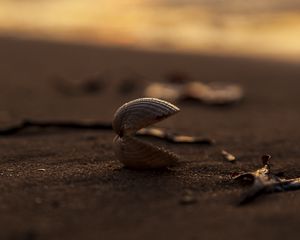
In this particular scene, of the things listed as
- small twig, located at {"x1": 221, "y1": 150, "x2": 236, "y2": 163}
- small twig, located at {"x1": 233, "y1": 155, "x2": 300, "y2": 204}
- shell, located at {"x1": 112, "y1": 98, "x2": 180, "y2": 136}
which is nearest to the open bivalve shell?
shell, located at {"x1": 112, "y1": 98, "x2": 180, "y2": 136}

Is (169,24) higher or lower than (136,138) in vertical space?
higher

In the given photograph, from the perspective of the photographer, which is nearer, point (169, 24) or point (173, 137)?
point (173, 137)

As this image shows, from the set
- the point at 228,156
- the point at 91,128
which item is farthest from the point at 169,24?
the point at 228,156

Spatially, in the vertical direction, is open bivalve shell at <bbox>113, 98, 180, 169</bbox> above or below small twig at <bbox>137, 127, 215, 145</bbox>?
above

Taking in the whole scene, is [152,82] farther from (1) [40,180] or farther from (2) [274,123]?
(1) [40,180]

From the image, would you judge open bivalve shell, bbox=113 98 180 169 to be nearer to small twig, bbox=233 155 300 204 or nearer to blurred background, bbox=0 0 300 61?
small twig, bbox=233 155 300 204

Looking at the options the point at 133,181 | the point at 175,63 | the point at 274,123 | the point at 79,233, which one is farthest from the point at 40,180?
the point at 175,63

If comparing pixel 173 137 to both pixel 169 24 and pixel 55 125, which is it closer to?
pixel 55 125
